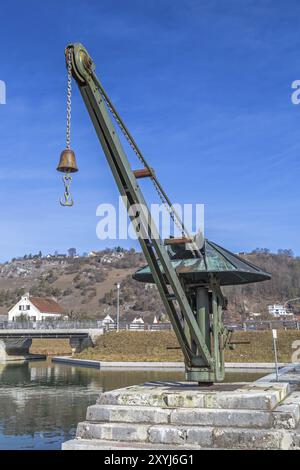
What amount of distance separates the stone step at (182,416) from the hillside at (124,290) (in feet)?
305

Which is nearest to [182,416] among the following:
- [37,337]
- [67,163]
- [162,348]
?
[67,163]

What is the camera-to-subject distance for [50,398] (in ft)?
82.8

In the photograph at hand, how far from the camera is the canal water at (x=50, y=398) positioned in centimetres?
1545

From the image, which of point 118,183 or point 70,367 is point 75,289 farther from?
point 118,183

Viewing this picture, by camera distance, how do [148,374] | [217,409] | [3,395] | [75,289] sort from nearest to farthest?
[217,409] < [3,395] < [148,374] < [75,289]

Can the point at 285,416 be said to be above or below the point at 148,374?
above

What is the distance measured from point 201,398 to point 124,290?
128820 mm

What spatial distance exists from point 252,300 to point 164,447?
129310 millimetres

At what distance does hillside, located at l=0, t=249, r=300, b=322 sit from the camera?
122 metres

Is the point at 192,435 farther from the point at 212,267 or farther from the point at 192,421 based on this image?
the point at 212,267

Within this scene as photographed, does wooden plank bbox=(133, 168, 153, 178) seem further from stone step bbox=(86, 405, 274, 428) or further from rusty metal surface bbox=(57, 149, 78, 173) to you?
stone step bbox=(86, 405, 274, 428)

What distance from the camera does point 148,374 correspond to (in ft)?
120

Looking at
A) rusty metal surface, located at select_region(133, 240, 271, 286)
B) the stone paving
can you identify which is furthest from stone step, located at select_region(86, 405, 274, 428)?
rusty metal surface, located at select_region(133, 240, 271, 286)
